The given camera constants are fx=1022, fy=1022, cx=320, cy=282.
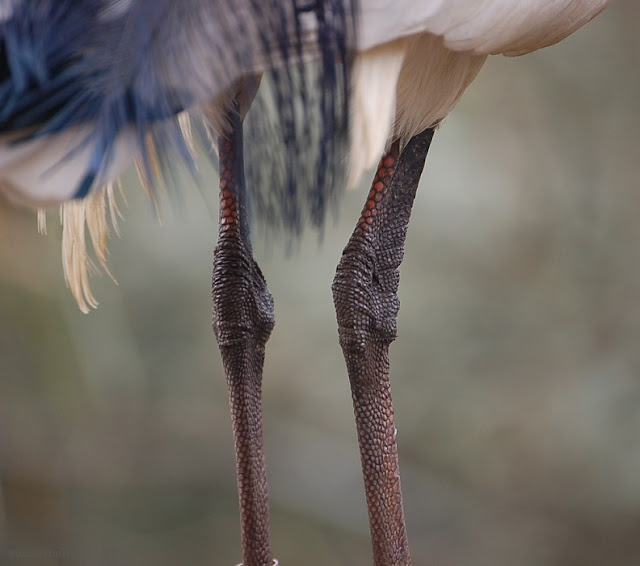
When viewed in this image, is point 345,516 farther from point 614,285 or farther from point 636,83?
point 636,83

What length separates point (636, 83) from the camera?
1908mm

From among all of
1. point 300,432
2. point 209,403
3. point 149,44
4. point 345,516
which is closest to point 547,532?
point 345,516

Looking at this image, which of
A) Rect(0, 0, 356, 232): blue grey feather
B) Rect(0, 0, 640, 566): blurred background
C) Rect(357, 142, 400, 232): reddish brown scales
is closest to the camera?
Rect(0, 0, 356, 232): blue grey feather

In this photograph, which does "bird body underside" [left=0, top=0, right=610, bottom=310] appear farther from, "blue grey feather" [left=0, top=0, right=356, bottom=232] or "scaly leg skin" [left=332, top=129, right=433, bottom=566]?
"scaly leg skin" [left=332, top=129, right=433, bottom=566]

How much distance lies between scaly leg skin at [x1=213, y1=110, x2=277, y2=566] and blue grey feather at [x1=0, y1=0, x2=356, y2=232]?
366mm

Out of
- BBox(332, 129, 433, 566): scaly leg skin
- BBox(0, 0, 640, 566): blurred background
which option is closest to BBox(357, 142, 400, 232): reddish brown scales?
BBox(332, 129, 433, 566): scaly leg skin

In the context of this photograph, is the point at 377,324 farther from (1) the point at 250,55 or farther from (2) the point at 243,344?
(1) the point at 250,55

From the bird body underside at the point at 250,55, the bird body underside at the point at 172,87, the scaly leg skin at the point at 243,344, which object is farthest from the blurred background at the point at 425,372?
the bird body underside at the point at 172,87

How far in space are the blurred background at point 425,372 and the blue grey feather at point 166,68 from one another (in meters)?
1.05

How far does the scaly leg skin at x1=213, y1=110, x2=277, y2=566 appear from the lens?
116cm

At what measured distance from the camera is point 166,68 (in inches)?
29.5

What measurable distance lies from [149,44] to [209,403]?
4.00 ft

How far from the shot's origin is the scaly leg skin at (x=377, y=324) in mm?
1111

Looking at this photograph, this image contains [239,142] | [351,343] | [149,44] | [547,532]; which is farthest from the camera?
[547,532]
